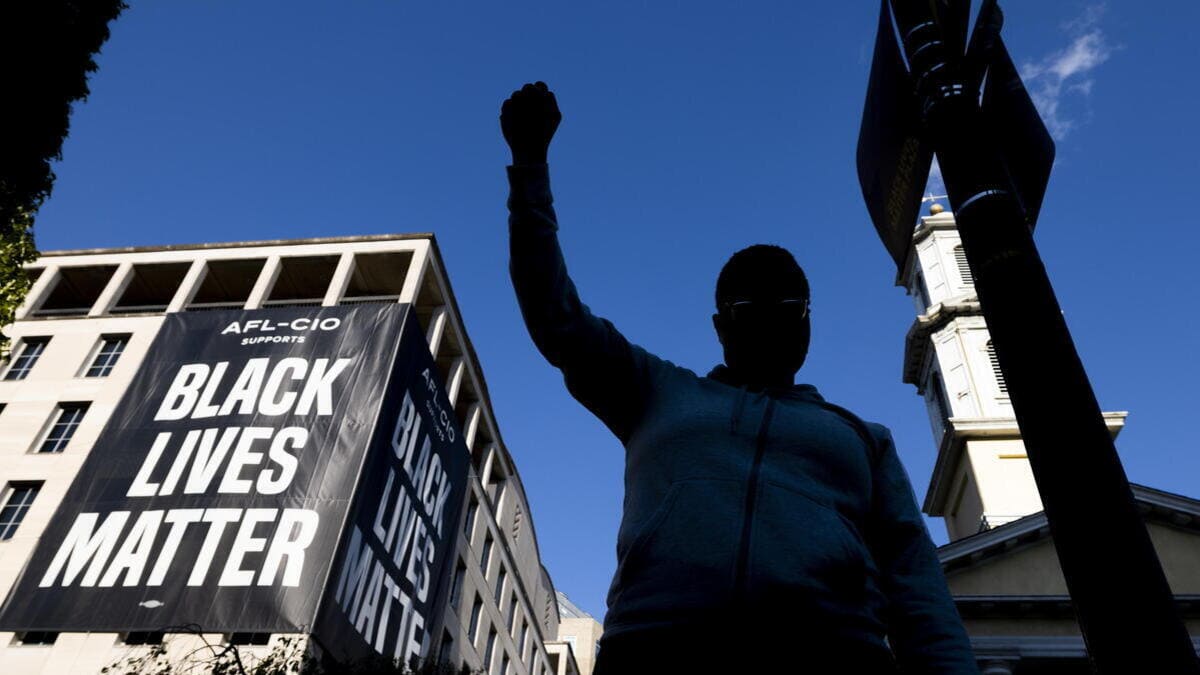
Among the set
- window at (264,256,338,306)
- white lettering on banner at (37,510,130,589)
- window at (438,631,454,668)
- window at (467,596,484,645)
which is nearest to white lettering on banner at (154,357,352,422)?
white lettering on banner at (37,510,130,589)

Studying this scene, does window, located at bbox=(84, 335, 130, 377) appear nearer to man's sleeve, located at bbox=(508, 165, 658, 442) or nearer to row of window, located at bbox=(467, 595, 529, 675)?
row of window, located at bbox=(467, 595, 529, 675)

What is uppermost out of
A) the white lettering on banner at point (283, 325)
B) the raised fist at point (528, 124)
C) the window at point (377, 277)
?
the window at point (377, 277)

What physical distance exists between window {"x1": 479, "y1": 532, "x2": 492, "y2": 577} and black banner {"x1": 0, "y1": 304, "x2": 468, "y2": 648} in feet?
21.2

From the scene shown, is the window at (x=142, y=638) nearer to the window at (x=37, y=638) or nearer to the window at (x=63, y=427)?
the window at (x=37, y=638)

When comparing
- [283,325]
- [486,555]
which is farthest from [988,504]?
[283,325]

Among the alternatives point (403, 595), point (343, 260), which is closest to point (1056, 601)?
point (403, 595)

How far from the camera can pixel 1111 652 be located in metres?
2.18

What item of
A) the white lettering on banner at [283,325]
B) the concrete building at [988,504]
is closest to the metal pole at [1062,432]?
the concrete building at [988,504]

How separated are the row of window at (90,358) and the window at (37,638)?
1130 centimetres

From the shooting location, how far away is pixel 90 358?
33594 millimetres

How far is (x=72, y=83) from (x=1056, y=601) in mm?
22859

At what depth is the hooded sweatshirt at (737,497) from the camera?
1.81 metres

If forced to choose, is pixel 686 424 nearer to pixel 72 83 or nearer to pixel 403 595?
pixel 72 83

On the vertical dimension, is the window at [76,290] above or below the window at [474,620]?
above
